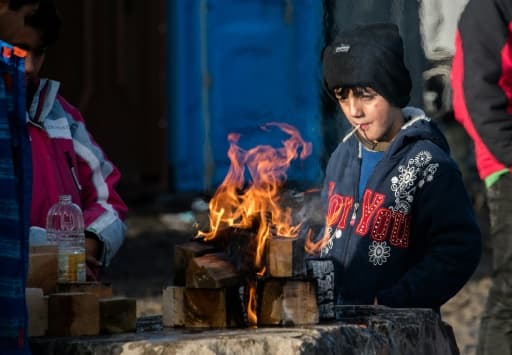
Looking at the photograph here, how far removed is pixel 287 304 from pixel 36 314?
766 mm

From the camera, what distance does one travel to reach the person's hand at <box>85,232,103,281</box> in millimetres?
5543

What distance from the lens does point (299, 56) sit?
13805mm

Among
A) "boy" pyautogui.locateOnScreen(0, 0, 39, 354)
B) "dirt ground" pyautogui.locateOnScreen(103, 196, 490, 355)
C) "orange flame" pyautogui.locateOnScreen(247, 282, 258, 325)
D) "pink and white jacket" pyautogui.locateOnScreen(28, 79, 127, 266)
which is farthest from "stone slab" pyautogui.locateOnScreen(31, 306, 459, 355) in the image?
"dirt ground" pyautogui.locateOnScreen(103, 196, 490, 355)

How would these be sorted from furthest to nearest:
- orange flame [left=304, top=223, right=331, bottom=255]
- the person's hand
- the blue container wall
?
the blue container wall
the person's hand
orange flame [left=304, top=223, right=331, bottom=255]

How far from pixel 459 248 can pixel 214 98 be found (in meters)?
8.92

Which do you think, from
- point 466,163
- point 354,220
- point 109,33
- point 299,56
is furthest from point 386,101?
point 109,33

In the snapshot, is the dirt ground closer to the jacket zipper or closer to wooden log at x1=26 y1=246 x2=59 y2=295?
the jacket zipper

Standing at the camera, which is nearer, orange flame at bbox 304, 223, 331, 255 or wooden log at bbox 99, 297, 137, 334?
wooden log at bbox 99, 297, 137, 334

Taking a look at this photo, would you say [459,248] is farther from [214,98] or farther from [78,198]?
[214,98]

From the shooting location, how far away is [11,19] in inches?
183

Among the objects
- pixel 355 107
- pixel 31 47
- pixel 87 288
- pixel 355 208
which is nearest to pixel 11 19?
pixel 31 47

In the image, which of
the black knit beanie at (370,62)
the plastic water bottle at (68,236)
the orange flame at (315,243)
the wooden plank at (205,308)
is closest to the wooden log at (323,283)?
the wooden plank at (205,308)

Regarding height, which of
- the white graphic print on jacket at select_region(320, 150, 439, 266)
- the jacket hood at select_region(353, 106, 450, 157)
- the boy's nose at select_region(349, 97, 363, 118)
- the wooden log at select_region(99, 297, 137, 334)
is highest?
the boy's nose at select_region(349, 97, 363, 118)

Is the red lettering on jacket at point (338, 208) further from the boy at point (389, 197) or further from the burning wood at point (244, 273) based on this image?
the burning wood at point (244, 273)
